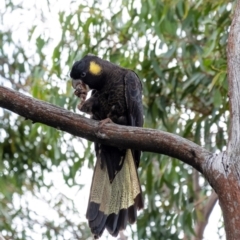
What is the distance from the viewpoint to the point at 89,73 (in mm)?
3449

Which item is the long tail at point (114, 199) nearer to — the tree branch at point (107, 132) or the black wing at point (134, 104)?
the black wing at point (134, 104)

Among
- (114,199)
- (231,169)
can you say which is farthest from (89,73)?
(231,169)

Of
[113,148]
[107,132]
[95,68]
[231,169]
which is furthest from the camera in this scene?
[95,68]

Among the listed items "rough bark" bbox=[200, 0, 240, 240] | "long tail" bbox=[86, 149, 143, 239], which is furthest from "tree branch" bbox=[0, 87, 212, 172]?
"long tail" bbox=[86, 149, 143, 239]

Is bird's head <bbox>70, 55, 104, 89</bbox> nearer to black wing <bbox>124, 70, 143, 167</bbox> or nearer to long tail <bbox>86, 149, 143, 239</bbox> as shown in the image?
black wing <bbox>124, 70, 143, 167</bbox>

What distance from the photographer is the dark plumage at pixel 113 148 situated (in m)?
3.13

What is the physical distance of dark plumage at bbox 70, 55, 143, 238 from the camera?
10.3 feet

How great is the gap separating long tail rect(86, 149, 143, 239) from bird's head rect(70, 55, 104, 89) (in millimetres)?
414

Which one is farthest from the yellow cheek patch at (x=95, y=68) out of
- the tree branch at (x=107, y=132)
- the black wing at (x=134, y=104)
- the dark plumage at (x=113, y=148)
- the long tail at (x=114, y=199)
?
the tree branch at (x=107, y=132)

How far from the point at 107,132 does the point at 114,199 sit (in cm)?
73

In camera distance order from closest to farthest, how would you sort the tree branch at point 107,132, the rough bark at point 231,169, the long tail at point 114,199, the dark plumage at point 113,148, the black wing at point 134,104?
the rough bark at point 231,169 < the tree branch at point 107,132 < the long tail at point 114,199 < the dark plumage at point 113,148 < the black wing at point 134,104

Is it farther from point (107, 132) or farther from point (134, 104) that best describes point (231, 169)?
point (134, 104)

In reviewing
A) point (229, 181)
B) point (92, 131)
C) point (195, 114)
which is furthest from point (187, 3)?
point (229, 181)

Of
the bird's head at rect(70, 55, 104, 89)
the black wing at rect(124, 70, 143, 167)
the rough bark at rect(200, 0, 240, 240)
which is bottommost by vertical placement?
the rough bark at rect(200, 0, 240, 240)
